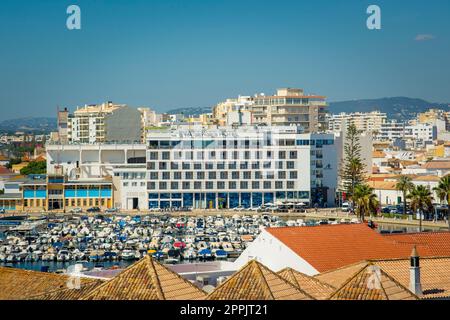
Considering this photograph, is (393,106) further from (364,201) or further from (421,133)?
(364,201)

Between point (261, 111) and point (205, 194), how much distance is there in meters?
16.8

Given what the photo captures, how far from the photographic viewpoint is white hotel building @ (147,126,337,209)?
4862 cm

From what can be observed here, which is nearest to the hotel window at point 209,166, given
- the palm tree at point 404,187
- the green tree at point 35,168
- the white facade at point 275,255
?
the palm tree at point 404,187

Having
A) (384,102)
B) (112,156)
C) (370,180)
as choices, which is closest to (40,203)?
(112,156)

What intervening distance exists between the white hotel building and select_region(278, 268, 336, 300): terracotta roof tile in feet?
123

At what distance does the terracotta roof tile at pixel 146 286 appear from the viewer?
8242 mm

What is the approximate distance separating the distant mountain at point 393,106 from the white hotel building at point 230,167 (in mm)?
68365

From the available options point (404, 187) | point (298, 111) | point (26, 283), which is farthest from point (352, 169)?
point (26, 283)

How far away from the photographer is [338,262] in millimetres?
14000

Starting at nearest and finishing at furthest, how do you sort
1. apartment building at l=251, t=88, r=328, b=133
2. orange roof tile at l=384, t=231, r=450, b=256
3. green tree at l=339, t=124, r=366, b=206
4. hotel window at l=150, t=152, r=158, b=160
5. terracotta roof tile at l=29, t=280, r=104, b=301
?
1. terracotta roof tile at l=29, t=280, r=104, b=301
2. orange roof tile at l=384, t=231, r=450, b=256
3. green tree at l=339, t=124, r=366, b=206
4. hotel window at l=150, t=152, r=158, b=160
5. apartment building at l=251, t=88, r=328, b=133

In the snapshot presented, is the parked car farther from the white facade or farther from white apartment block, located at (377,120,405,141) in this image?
white apartment block, located at (377,120,405,141)

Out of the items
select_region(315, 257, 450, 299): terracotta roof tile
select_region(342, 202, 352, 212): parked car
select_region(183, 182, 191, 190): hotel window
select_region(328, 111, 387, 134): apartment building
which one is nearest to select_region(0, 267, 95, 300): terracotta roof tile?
select_region(315, 257, 450, 299): terracotta roof tile

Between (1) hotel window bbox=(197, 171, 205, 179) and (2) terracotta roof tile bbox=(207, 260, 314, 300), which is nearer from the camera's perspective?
(2) terracotta roof tile bbox=(207, 260, 314, 300)
